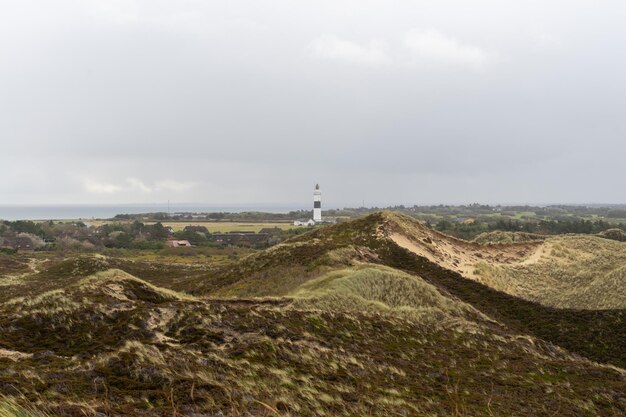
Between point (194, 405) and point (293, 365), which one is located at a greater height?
point (194, 405)

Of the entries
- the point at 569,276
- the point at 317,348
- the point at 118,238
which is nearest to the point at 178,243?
the point at 118,238

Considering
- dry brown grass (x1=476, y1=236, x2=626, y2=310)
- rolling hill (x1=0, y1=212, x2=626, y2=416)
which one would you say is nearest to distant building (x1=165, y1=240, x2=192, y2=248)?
rolling hill (x1=0, y1=212, x2=626, y2=416)

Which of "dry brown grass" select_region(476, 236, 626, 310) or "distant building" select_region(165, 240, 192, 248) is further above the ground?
"dry brown grass" select_region(476, 236, 626, 310)

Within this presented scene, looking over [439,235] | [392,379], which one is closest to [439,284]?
[439,235]

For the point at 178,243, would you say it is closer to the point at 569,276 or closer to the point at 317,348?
the point at 569,276

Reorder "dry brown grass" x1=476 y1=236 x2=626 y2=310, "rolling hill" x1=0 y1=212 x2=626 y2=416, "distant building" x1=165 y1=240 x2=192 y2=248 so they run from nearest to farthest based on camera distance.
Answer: "rolling hill" x1=0 y1=212 x2=626 y2=416 → "dry brown grass" x1=476 y1=236 x2=626 y2=310 → "distant building" x1=165 y1=240 x2=192 y2=248

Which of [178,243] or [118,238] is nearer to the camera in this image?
[178,243]

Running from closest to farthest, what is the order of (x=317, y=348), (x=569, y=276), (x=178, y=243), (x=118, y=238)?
(x=317, y=348)
(x=569, y=276)
(x=178, y=243)
(x=118, y=238)

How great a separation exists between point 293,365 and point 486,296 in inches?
863

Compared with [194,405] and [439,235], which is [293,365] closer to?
[194,405]

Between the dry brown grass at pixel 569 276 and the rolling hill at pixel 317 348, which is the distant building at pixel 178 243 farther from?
the dry brown grass at pixel 569 276

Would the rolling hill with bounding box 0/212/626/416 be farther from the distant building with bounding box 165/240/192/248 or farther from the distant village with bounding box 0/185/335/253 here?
the distant building with bounding box 165/240/192/248

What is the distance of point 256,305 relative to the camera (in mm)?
20766

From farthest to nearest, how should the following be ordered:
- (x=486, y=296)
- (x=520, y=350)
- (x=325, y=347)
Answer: (x=486, y=296) → (x=520, y=350) → (x=325, y=347)
